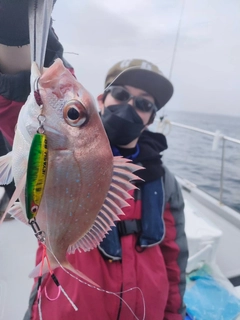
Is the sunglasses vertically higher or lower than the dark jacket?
higher

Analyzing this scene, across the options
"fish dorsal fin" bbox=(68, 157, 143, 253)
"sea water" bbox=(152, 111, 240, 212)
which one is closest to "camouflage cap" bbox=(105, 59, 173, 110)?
"fish dorsal fin" bbox=(68, 157, 143, 253)

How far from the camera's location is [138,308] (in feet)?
3.38

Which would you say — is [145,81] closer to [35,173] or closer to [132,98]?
[132,98]

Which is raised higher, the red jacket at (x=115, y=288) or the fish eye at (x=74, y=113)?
the fish eye at (x=74, y=113)

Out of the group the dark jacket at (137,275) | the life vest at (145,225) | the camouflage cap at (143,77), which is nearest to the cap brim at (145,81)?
the camouflage cap at (143,77)

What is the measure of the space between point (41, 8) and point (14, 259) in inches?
74.6

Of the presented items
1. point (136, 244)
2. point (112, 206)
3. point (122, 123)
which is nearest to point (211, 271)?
point (136, 244)

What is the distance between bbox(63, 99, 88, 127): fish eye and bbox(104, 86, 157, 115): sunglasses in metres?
0.76

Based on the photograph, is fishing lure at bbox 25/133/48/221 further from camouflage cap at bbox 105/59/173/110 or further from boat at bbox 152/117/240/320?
boat at bbox 152/117/240/320

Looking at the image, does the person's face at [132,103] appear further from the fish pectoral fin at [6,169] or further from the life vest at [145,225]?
the fish pectoral fin at [6,169]

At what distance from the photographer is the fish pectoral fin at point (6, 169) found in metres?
0.54

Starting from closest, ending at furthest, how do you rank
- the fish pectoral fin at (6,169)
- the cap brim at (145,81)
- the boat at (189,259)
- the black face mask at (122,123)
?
the fish pectoral fin at (6,169), the black face mask at (122,123), the cap brim at (145,81), the boat at (189,259)

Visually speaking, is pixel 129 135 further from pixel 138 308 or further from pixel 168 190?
pixel 138 308

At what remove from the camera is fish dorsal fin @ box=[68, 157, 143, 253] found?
1.89 ft
